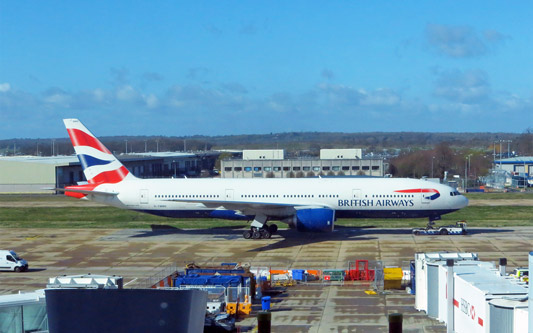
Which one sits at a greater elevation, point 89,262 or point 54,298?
point 54,298

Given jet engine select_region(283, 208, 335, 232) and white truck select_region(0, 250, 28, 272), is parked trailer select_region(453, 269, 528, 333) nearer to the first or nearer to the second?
jet engine select_region(283, 208, 335, 232)

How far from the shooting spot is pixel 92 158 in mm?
54562

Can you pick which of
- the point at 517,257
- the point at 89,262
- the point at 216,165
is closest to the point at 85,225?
the point at 89,262

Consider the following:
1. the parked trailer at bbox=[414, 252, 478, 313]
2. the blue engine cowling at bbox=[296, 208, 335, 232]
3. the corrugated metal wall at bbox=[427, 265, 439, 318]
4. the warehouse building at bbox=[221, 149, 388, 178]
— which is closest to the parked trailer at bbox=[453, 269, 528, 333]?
the corrugated metal wall at bbox=[427, 265, 439, 318]

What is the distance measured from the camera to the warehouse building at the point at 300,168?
127m

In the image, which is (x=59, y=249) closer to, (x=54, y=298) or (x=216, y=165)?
(x=54, y=298)

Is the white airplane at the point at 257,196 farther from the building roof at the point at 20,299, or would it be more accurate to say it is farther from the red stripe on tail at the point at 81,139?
the building roof at the point at 20,299

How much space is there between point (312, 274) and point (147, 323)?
30207 millimetres

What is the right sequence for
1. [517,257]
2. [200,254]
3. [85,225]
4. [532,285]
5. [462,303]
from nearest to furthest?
1. [532,285]
2. [462,303]
3. [517,257]
4. [200,254]
5. [85,225]

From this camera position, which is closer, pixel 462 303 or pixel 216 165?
pixel 462 303

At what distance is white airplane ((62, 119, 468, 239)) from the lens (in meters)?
51.9

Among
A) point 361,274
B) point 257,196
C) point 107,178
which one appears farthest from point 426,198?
point 107,178

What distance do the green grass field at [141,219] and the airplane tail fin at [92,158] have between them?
9010 mm

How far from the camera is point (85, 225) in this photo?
2525 inches
